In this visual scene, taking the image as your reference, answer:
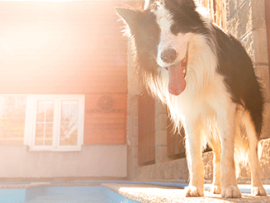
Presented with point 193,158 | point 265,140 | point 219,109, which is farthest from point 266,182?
point 219,109

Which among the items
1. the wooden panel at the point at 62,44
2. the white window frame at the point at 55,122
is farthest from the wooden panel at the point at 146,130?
the wooden panel at the point at 62,44

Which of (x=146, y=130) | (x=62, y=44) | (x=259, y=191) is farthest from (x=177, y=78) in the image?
(x=62, y=44)

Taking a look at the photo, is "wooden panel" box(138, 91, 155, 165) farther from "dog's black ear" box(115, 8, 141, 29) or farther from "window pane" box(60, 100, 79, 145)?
"dog's black ear" box(115, 8, 141, 29)

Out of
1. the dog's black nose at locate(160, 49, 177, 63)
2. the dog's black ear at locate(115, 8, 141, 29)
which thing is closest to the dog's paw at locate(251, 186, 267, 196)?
the dog's black nose at locate(160, 49, 177, 63)

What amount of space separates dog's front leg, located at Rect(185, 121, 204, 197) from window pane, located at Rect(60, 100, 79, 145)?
6.42m

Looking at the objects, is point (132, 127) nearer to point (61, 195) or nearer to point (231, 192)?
point (61, 195)

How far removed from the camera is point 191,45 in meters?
1.61

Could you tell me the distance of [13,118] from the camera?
322 inches

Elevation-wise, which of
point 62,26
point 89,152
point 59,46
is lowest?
point 89,152

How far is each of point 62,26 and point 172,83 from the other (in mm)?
7802

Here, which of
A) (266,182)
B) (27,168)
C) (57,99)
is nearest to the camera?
(266,182)

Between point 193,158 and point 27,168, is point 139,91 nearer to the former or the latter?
point 27,168

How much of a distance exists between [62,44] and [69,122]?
7.73ft

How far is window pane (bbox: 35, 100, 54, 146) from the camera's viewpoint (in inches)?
303
